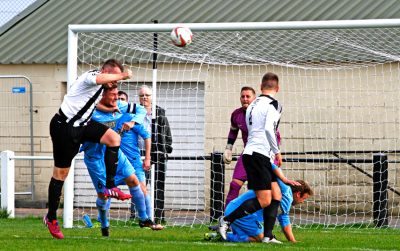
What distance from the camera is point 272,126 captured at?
12305mm

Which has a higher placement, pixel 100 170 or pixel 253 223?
pixel 100 170

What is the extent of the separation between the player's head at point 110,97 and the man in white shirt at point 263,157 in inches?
75.5

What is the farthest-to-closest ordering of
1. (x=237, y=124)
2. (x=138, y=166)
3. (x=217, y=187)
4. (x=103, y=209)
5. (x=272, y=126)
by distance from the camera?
(x=217, y=187), (x=138, y=166), (x=237, y=124), (x=103, y=209), (x=272, y=126)

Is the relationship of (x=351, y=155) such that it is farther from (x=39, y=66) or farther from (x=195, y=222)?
(x=39, y=66)

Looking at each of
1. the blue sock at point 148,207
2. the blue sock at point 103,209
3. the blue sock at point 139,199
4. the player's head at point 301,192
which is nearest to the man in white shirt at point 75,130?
the blue sock at point 103,209

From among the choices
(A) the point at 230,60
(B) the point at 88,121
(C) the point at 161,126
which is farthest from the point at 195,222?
(B) the point at 88,121

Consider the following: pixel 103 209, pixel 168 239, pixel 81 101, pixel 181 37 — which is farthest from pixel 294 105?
pixel 81 101

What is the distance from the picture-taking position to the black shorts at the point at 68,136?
12625 mm

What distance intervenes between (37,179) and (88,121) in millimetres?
9648

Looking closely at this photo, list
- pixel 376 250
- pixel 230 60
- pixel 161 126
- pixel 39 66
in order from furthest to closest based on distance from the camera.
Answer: pixel 39 66 → pixel 230 60 → pixel 161 126 → pixel 376 250

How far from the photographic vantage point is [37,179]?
72.6 ft

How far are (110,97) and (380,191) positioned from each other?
5263 millimetres

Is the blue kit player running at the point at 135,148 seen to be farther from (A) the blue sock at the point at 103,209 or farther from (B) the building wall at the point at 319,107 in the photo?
(B) the building wall at the point at 319,107

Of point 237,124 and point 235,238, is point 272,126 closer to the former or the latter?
point 235,238
